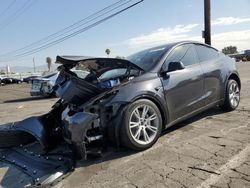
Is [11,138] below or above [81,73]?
below

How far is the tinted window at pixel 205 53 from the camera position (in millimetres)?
6311

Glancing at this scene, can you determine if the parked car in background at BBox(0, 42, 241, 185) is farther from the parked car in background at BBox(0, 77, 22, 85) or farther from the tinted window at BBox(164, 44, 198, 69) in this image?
the parked car in background at BBox(0, 77, 22, 85)

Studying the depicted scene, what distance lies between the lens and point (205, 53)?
6.46 meters

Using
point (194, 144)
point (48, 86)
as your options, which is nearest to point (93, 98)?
point (194, 144)

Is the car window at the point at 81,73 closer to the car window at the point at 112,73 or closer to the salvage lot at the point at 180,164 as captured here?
the car window at the point at 112,73

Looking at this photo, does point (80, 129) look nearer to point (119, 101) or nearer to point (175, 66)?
point (119, 101)

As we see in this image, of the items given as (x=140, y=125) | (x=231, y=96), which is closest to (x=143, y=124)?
(x=140, y=125)

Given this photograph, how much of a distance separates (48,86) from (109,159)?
10.4 meters

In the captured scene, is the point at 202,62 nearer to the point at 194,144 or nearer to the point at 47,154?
the point at 194,144

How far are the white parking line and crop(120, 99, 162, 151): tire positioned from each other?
1.26 meters

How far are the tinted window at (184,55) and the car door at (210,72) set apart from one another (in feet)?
0.62

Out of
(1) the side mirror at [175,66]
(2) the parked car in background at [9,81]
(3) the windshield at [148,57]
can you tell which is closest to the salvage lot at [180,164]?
(1) the side mirror at [175,66]

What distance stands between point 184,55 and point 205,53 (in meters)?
0.74

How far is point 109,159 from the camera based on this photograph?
15.3ft
